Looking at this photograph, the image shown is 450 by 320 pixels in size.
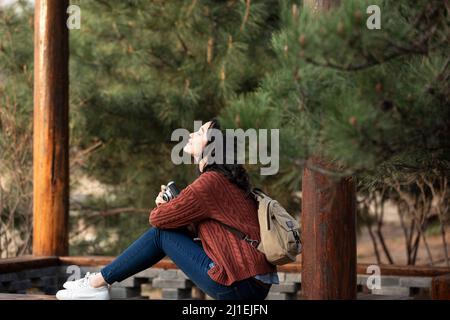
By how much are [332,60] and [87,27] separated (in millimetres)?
4350

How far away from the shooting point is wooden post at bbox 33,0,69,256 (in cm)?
510

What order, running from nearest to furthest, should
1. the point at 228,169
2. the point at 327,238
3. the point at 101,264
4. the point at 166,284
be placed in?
the point at 228,169 → the point at 327,238 → the point at 166,284 → the point at 101,264

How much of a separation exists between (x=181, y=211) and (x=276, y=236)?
37 centimetres

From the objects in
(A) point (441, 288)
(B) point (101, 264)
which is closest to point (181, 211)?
(A) point (441, 288)

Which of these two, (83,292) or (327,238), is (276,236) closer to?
(327,238)

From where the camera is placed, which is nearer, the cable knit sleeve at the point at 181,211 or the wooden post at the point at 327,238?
the cable knit sleeve at the point at 181,211

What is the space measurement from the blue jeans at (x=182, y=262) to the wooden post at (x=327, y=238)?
29cm

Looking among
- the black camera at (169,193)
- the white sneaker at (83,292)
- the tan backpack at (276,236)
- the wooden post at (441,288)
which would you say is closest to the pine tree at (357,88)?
the tan backpack at (276,236)

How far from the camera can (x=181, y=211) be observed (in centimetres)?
344

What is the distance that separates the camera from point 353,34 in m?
2.52

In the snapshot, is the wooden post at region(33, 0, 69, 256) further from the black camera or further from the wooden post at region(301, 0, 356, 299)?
the wooden post at region(301, 0, 356, 299)

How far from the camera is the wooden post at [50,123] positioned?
16.7ft

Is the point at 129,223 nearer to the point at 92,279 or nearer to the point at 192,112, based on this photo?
the point at 192,112

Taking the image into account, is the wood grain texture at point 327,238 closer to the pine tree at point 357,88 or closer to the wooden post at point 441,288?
the wooden post at point 441,288
